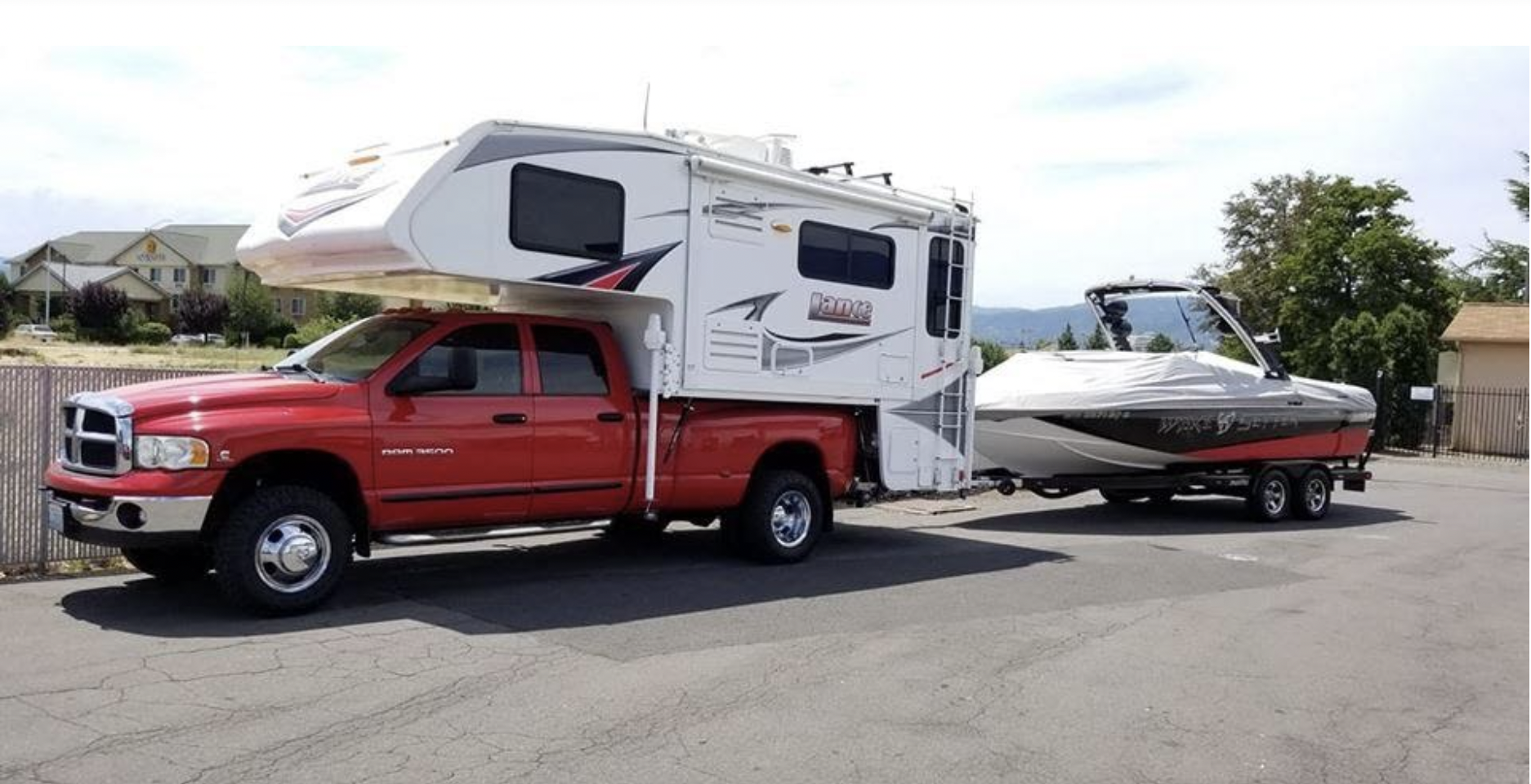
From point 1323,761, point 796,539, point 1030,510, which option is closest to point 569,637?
point 796,539

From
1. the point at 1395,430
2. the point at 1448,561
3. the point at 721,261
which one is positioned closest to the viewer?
the point at 721,261

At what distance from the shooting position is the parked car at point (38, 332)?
63.8 meters

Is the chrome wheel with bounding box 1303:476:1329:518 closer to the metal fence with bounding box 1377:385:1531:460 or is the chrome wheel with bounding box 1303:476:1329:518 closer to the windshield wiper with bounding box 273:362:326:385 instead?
the windshield wiper with bounding box 273:362:326:385

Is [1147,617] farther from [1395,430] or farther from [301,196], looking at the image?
[1395,430]

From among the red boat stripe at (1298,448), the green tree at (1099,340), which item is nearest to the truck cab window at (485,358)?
the red boat stripe at (1298,448)

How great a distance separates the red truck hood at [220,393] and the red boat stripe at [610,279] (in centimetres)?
193

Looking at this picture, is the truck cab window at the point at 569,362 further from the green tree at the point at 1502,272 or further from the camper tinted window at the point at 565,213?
the green tree at the point at 1502,272

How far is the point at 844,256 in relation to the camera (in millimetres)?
10906

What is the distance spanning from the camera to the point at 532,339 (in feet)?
29.3

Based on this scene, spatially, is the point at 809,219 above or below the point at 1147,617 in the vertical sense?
above

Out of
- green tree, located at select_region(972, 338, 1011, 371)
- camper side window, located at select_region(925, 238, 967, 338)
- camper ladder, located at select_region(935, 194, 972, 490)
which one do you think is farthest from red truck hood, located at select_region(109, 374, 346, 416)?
green tree, located at select_region(972, 338, 1011, 371)

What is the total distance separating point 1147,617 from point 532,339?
4855 mm

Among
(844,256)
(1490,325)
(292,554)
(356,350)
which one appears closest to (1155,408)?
(844,256)

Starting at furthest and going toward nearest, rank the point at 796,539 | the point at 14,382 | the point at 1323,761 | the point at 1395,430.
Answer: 1. the point at 1395,430
2. the point at 796,539
3. the point at 14,382
4. the point at 1323,761
